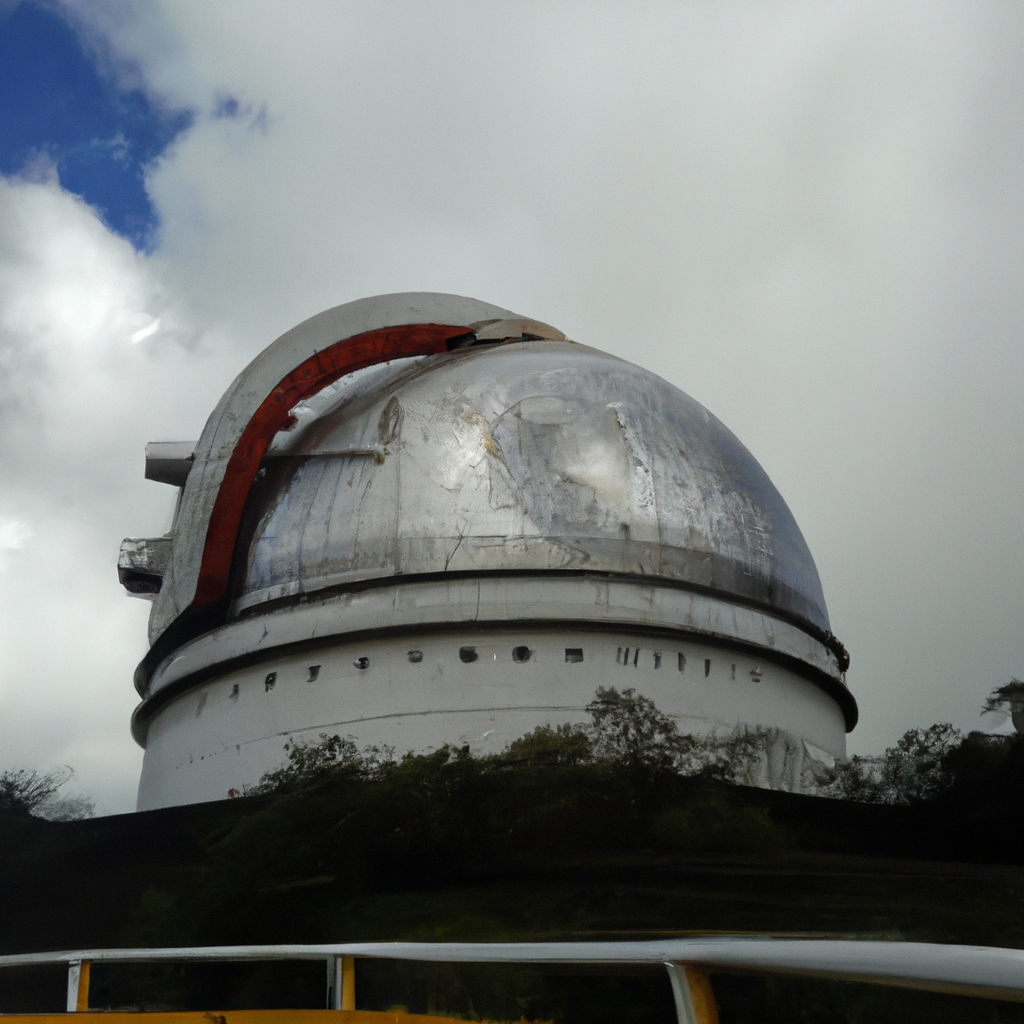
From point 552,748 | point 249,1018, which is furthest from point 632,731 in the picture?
point 249,1018

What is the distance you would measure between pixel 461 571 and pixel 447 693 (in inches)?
56.2

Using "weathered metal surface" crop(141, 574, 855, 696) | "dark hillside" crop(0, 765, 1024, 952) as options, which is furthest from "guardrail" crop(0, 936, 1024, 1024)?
"weathered metal surface" crop(141, 574, 855, 696)

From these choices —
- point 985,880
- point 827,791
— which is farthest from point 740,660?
point 985,880

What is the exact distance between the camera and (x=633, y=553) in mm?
13305

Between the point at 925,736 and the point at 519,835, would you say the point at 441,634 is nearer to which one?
the point at 519,835

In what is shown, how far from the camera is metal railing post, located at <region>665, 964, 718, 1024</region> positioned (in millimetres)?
2123

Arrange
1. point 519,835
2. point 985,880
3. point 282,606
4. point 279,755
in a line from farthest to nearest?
point 282,606 → point 279,755 → point 519,835 → point 985,880

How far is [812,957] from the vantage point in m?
1.74

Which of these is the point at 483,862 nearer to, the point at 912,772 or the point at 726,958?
the point at 912,772

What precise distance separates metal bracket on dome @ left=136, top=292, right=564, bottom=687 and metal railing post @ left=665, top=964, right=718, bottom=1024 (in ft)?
41.6

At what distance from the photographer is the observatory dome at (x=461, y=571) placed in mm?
12859

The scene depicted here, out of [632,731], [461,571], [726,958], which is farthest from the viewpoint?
[461,571]

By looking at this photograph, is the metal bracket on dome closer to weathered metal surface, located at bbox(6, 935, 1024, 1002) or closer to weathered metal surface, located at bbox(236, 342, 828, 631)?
weathered metal surface, located at bbox(236, 342, 828, 631)

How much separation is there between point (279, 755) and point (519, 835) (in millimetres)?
3721
